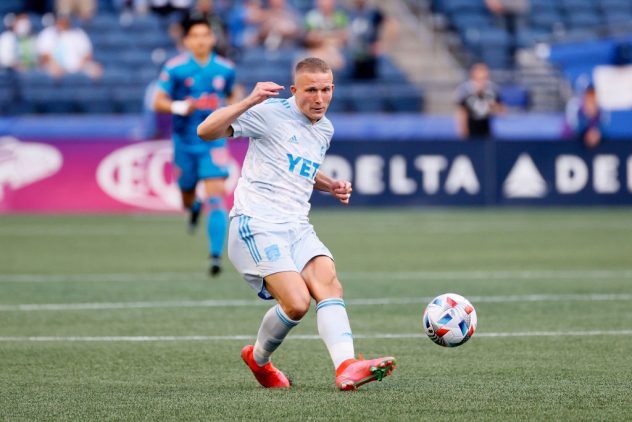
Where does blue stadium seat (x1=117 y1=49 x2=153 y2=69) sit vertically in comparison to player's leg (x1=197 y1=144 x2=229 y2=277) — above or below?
above

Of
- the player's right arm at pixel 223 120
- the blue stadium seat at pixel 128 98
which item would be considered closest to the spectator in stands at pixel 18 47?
the blue stadium seat at pixel 128 98

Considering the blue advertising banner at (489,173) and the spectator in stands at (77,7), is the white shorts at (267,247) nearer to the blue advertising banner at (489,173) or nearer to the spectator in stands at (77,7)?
the blue advertising banner at (489,173)

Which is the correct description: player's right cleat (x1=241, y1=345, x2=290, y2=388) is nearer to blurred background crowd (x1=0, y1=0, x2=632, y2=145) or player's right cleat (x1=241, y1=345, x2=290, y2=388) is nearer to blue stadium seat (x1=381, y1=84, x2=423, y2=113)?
blurred background crowd (x1=0, y1=0, x2=632, y2=145)

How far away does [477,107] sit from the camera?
23094 millimetres

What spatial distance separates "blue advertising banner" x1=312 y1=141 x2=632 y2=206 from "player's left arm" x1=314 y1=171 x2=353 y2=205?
15.2 metres

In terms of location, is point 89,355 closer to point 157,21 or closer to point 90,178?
point 90,178

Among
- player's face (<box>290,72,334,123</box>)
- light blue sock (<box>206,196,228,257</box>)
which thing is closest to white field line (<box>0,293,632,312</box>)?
light blue sock (<box>206,196,228,257</box>)

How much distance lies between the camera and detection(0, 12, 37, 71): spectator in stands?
24641 millimetres

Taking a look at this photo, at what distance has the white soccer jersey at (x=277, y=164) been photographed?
23.2 ft

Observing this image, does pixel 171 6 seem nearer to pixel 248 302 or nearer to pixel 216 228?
pixel 216 228

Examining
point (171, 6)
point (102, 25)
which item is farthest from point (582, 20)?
point (102, 25)

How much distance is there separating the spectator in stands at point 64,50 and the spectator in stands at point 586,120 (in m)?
8.97

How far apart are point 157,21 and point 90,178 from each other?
16.5 ft

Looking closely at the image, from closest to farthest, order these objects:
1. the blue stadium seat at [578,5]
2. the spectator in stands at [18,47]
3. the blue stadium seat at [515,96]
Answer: the spectator in stands at [18,47]
the blue stadium seat at [515,96]
the blue stadium seat at [578,5]
